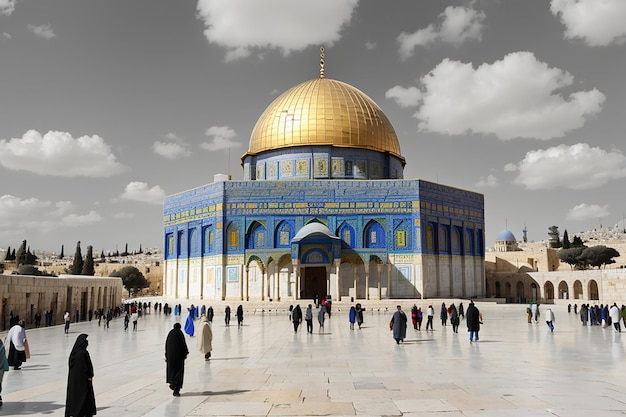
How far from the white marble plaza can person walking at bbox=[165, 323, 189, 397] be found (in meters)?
0.22

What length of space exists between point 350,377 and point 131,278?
202 feet

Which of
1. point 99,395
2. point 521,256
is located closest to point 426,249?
point 521,256

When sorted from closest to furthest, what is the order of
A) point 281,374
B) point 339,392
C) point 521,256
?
point 339,392 < point 281,374 < point 521,256

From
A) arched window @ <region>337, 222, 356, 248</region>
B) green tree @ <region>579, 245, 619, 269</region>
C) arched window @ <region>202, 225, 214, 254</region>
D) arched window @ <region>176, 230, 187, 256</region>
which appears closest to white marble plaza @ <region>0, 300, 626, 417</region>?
arched window @ <region>337, 222, 356, 248</region>

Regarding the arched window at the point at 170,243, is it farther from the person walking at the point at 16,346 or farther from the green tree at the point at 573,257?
the green tree at the point at 573,257

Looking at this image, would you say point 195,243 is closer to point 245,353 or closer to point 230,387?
point 245,353

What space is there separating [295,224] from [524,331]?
21.0 m

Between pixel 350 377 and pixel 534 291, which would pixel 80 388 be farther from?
pixel 534 291

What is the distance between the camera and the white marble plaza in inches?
299

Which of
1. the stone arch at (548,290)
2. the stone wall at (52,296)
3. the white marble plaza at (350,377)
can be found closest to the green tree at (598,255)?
the stone arch at (548,290)

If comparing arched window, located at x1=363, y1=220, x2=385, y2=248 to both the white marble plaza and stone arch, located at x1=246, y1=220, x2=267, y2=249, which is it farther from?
the white marble plaza

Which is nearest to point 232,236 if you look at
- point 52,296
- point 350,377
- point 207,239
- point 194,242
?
point 207,239

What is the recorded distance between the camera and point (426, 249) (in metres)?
39.2

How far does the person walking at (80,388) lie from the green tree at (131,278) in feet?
206
